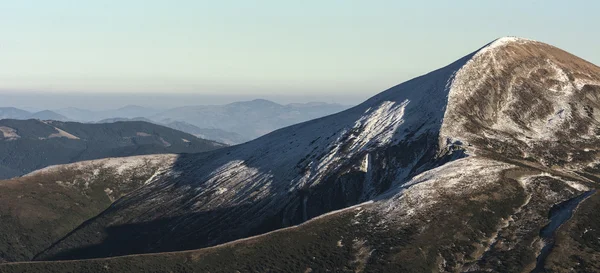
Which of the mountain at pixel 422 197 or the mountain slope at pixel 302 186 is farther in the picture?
the mountain slope at pixel 302 186

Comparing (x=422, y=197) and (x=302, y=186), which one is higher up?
(x=422, y=197)

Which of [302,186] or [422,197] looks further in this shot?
[302,186]

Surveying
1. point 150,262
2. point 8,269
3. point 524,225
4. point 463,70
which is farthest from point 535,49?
point 8,269

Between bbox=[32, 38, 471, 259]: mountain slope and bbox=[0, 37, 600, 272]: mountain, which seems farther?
bbox=[32, 38, 471, 259]: mountain slope

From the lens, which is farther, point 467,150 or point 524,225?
point 467,150

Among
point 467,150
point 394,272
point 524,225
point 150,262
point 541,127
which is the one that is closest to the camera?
point 394,272

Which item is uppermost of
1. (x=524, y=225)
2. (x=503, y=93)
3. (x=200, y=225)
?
(x=503, y=93)

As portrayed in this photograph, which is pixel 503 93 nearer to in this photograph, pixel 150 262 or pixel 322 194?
pixel 322 194

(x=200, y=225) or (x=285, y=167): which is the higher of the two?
(x=285, y=167)
